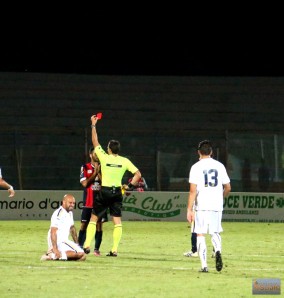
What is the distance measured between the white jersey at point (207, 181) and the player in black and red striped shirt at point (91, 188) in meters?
3.86

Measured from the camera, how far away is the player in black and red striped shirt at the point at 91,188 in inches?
708

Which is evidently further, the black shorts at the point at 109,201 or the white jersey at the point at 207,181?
the black shorts at the point at 109,201

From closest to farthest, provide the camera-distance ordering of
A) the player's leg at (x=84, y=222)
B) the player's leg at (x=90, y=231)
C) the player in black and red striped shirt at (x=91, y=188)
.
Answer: the player's leg at (x=90, y=231), the player in black and red striped shirt at (x=91, y=188), the player's leg at (x=84, y=222)

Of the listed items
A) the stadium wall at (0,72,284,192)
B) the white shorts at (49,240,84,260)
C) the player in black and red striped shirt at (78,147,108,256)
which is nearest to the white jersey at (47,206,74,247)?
the white shorts at (49,240,84,260)

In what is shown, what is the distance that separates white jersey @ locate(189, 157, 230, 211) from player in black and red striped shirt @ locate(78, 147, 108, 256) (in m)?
3.86

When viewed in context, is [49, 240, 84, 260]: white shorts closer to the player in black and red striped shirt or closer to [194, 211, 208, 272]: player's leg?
the player in black and red striped shirt

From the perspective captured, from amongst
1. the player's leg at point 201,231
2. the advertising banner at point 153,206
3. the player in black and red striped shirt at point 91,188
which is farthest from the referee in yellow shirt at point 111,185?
the advertising banner at point 153,206

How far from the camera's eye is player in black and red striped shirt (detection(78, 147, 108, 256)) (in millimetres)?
Answer: 17977

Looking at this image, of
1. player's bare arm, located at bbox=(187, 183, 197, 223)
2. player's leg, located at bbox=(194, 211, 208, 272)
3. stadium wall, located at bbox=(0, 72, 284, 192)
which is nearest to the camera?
player's bare arm, located at bbox=(187, 183, 197, 223)

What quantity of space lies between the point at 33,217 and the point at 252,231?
736 centimetres

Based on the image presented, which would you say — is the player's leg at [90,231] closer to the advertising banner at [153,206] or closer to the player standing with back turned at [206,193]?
the player standing with back turned at [206,193]

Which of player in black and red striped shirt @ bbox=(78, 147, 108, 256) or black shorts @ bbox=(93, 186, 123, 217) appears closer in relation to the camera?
black shorts @ bbox=(93, 186, 123, 217)

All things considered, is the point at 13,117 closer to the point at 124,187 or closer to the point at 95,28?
the point at 95,28

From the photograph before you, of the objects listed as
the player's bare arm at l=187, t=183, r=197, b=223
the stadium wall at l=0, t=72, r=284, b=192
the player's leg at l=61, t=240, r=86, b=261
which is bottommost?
the player's leg at l=61, t=240, r=86, b=261
